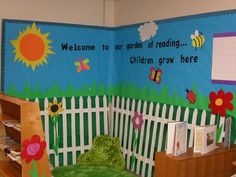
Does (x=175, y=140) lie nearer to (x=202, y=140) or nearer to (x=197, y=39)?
(x=202, y=140)

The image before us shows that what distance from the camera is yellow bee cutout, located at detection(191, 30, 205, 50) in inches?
129

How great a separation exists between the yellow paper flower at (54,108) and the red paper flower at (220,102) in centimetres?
196

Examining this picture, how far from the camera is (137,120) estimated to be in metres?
4.16

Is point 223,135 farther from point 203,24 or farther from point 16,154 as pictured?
point 16,154

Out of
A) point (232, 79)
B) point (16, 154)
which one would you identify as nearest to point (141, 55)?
point (232, 79)

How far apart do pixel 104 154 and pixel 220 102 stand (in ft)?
5.73

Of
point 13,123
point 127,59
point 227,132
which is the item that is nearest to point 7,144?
point 13,123

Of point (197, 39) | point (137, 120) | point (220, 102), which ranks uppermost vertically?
point (197, 39)

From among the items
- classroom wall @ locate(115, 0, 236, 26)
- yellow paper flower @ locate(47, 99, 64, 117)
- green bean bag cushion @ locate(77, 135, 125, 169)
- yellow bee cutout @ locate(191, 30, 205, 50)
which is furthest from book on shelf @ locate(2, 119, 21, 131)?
classroom wall @ locate(115, 0, 236, 26)

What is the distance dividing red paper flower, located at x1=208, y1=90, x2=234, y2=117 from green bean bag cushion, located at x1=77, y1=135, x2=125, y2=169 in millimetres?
1558

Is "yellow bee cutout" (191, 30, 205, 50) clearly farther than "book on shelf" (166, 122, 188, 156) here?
Yes

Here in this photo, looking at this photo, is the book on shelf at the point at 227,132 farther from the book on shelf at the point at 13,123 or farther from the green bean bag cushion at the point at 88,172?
the book on shelf at the point at 13,123

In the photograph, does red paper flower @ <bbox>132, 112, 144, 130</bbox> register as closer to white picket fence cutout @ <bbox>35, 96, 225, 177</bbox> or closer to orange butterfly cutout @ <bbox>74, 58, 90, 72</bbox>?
white picket fence cutout @ <bbox>35, 96, 225, 177</bbox>

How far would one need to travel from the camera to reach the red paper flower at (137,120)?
161 inches
